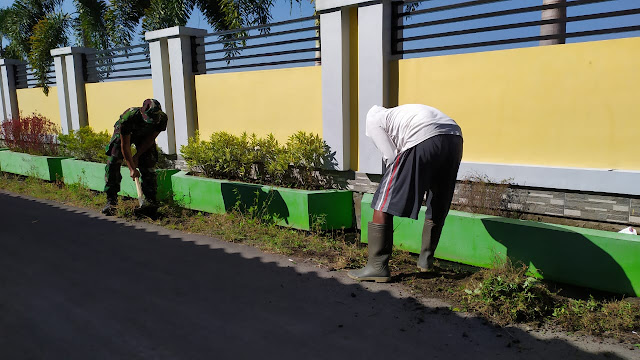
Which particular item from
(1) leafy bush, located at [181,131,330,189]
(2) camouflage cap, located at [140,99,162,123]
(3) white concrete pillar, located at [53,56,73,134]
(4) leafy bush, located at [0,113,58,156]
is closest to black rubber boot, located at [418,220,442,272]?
(1) leafy bush, located at [181,131,330,189]

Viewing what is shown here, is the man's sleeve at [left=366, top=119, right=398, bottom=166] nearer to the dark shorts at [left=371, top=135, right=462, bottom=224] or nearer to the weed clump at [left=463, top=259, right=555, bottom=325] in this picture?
the dark shorts at [left=371, top=135, right=462, bottom=224]

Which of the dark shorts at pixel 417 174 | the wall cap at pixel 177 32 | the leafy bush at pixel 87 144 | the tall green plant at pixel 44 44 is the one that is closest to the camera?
the dark shorts at pixel 417 174

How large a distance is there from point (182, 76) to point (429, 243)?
549 cm

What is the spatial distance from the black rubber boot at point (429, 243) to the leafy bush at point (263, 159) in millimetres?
2160

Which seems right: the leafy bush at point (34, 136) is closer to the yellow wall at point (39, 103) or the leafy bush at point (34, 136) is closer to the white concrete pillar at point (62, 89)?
the yellow wall at point (39, 103)

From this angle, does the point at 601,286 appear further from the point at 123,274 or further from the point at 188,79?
the point at 188,79

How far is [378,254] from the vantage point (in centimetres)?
418

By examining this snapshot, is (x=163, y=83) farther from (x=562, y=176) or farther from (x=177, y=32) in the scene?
(x=562, y=176)

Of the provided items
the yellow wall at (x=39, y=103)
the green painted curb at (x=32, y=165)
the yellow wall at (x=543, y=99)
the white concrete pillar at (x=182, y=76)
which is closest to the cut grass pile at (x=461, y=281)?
the yellow wall at (x=543, y=99)

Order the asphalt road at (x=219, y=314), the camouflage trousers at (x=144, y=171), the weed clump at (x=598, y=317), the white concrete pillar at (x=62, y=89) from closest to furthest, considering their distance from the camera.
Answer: the asphalt road at (x=219, y=314), the weed clump at (x=598, y=317), the camouflage trousers at (x=144, y=171), the white concrete pillar at (x=62, y=89)

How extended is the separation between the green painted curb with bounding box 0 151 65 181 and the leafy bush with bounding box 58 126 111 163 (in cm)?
40

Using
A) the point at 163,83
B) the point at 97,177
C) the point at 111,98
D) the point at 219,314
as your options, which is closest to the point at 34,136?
the point at 111,98

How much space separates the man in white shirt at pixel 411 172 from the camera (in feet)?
13.0

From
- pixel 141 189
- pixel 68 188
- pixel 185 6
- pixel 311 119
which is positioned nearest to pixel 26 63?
pixel 185 6
